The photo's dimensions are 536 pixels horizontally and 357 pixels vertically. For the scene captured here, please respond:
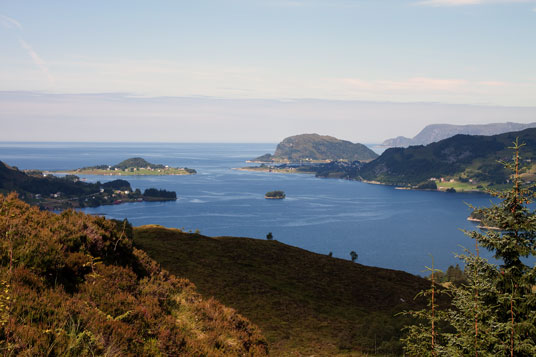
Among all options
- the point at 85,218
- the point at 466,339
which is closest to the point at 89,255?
the point at 85,218

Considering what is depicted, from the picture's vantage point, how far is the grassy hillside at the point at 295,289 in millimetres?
19266

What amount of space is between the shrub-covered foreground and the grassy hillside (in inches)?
304

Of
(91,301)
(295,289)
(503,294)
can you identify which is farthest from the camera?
(295,289)

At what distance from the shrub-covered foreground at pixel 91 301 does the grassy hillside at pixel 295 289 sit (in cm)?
772

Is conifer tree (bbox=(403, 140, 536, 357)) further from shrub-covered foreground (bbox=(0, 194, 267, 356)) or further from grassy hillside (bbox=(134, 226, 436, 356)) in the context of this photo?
grassy hillside (bbox=(134, 226, 436, 356))

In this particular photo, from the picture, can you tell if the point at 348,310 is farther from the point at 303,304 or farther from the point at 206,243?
the point at 206,243

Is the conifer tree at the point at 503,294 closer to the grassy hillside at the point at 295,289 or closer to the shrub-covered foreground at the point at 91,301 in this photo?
the shrub-covered foreground at the point at 91,301

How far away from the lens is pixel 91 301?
26.6 ft

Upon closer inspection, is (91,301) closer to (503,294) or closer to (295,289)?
(503,294)

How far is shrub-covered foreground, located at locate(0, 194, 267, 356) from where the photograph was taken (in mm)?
6375

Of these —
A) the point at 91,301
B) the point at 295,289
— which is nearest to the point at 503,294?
the point at 91,301

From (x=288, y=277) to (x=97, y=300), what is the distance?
80.6 ft

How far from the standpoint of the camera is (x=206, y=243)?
37.8m

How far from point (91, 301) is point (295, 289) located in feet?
72.5
